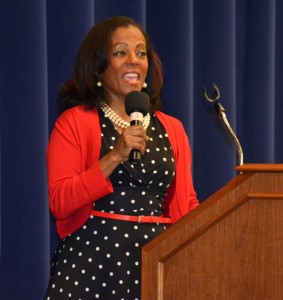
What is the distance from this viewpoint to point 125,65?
1.81 m

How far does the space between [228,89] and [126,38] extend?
3.29 feet

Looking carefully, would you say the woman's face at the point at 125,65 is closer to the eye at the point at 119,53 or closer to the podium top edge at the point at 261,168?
the eye at the point at 119,53

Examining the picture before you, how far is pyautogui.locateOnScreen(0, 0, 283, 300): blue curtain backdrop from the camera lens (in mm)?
2236

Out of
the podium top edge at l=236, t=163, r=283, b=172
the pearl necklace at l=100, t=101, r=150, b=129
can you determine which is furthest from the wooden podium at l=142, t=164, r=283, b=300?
the pearl necklace at l=100, t=101, r=150, b=129

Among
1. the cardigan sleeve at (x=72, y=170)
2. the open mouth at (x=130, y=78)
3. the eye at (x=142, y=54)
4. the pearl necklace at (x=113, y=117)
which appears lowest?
the cardigan sleeve at (x=72, y=170)

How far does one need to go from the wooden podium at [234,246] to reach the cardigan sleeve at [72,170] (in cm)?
39

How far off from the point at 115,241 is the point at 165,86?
111cm

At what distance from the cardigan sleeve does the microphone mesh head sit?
141 mm

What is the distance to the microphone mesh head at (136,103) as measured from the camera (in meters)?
1.62

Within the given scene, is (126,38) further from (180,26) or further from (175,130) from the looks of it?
(180,26)

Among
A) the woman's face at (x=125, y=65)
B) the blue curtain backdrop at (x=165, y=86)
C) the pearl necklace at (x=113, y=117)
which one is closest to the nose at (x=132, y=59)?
the woman's face at (x=125, y=65)

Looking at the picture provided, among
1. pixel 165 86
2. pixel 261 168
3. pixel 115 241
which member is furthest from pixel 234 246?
pixel 165 86

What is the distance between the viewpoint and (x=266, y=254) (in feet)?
4.06

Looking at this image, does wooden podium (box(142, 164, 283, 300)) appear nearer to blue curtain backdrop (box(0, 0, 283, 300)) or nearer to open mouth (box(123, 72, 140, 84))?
open mouth (box(123, 72, 140, 84))
